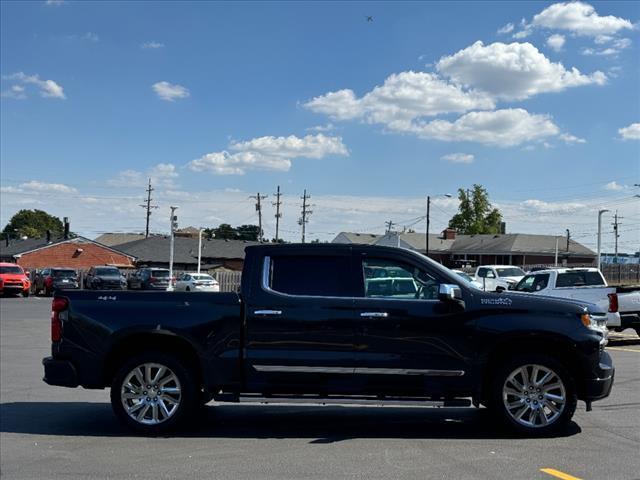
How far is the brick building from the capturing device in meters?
68.9

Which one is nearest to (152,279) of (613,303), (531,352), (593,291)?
(593,291)

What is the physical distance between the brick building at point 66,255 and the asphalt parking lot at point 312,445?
6136 centimetres

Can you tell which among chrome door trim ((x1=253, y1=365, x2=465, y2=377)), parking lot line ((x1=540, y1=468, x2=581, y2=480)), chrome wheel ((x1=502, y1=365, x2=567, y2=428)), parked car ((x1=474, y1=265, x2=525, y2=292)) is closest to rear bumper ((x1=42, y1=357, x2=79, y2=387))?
chrome door trim ((x1=253, y1=365, x2=465, y2=377))

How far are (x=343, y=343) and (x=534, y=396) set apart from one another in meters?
2.01

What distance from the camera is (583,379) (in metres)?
7.25

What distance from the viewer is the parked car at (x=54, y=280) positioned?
139 ft

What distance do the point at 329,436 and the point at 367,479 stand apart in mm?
1594

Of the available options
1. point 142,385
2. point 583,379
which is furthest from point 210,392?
point 583,379

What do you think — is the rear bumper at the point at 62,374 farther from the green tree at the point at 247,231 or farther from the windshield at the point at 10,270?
the green tree at the point at 247,231

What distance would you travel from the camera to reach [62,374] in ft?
24.5

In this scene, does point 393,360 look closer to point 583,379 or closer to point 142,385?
point 583,379

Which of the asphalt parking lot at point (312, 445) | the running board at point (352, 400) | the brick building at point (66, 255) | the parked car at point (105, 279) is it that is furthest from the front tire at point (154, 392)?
the brick building at point (66, 255)

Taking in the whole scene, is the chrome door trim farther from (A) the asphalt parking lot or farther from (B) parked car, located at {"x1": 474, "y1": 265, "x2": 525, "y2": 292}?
(B) parked car, located at {"x1": 474, "y1": 265, "x2": 525, "y2": 292}

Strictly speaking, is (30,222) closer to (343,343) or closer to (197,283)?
→ (197,283)
